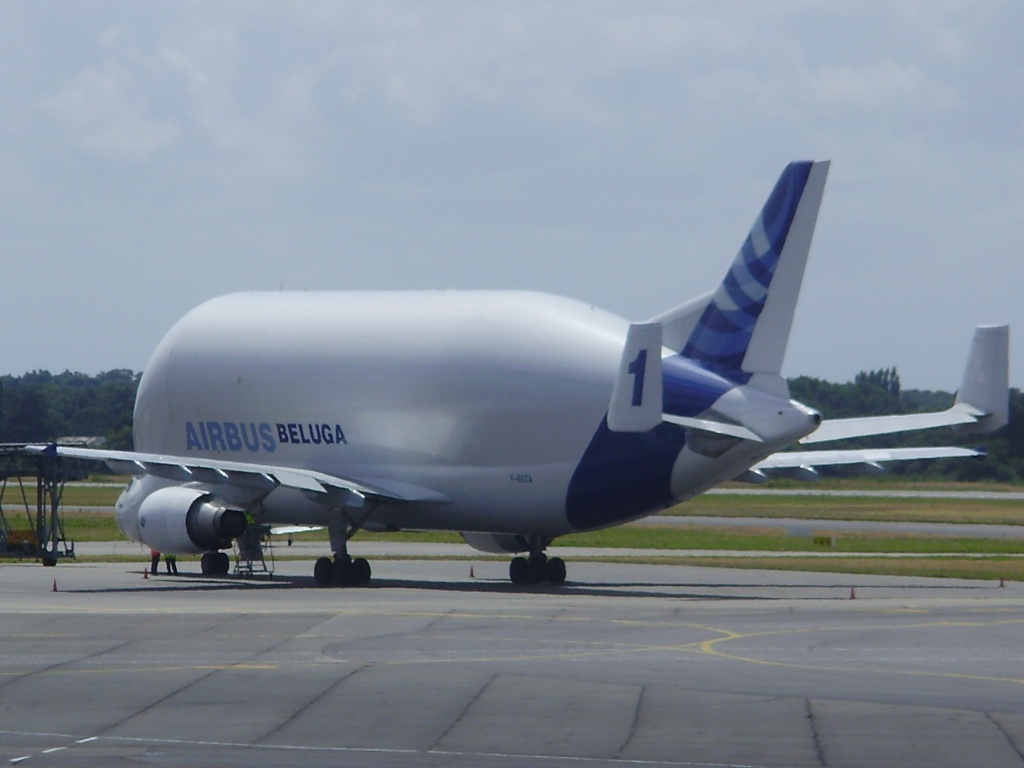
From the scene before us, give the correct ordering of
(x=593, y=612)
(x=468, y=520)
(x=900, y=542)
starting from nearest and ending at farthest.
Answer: (x=593, y=612) < (x=468, y=520) < (x=900, y=542)

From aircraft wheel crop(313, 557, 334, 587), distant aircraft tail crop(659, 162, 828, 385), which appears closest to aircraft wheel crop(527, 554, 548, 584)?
aircraft wheel crop(313, 557, 334, 587)

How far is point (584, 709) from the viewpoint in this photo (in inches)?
875

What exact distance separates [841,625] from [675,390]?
8.97 metres

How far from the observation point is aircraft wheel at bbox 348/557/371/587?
1818 inches

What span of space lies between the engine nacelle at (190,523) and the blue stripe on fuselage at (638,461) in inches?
383

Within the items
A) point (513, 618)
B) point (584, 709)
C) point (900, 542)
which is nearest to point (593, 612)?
point (513, 618)

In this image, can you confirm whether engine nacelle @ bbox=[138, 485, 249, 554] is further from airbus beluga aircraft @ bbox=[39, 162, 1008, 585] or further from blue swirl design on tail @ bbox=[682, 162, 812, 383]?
blue swirl design on tail @ bbox=[682, 162, 812, 383]

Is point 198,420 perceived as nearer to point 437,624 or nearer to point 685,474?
point 685,474

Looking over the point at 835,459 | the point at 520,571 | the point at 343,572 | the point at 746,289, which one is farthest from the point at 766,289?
the point at 343,572

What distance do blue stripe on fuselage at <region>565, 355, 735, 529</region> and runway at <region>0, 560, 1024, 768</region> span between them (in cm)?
211

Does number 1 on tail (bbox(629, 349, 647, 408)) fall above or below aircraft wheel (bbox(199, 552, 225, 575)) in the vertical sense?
above

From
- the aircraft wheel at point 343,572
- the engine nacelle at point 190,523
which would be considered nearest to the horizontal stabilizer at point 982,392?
the aircraft wheel at point 343,572

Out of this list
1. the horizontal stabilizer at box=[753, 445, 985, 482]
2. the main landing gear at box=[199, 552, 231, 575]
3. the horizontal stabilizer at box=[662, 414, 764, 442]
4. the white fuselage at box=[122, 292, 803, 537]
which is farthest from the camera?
the main landing gear at box=[199, 552, 231, 575]

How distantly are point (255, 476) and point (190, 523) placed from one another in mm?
3520
